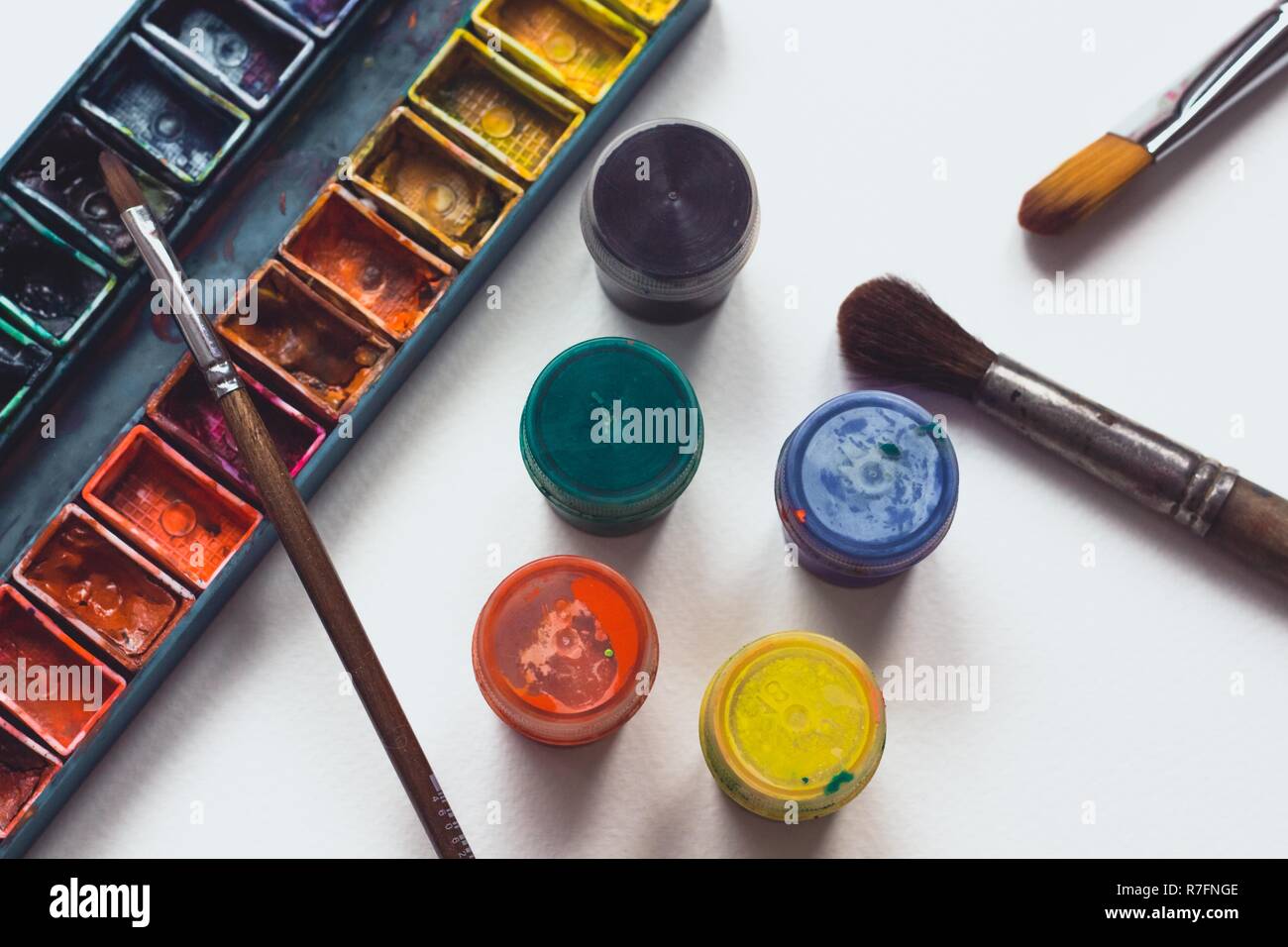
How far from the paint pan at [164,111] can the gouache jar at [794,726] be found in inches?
25.8

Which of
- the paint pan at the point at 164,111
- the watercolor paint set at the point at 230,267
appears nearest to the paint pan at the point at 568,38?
the watercolor paint set at the point at 230,267

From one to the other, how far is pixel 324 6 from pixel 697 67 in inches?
13.8

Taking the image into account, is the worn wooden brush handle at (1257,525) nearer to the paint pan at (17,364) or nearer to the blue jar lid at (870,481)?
the blue jar lid at (870,481)

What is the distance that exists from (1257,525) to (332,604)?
80cm

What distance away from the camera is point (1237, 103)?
1.31m

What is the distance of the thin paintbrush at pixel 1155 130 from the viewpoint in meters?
1.27

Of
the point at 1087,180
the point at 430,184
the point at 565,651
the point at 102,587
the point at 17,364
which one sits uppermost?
the point at 1087,180

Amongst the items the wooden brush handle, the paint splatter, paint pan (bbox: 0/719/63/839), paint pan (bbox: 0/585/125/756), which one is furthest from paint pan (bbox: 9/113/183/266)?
the paint splatter

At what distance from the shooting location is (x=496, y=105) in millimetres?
1288

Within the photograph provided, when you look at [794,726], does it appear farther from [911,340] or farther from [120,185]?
[120,185]

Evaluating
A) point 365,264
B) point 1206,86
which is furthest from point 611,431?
point 1206,86

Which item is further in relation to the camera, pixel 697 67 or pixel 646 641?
pixel 697 67
